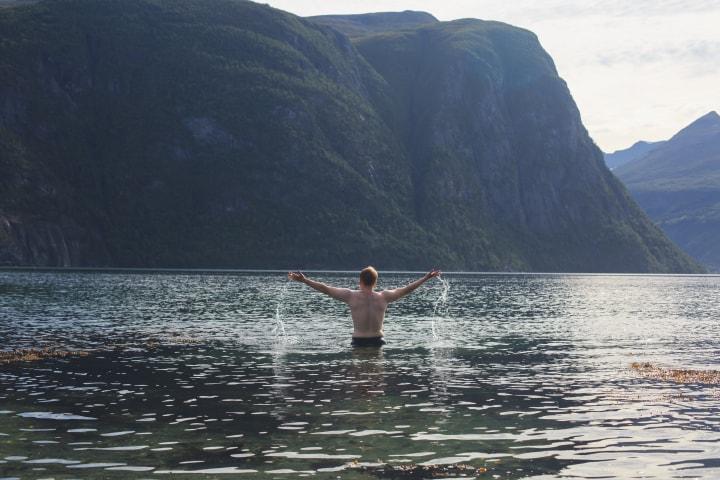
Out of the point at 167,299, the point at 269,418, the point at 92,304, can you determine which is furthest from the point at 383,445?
the point at 167,299

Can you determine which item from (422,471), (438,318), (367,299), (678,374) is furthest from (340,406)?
(438,318)

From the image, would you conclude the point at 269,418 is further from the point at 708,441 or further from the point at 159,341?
the point at 159,341

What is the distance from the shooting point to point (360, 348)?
3609 cm

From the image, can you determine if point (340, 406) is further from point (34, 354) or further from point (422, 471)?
point (34, 354)

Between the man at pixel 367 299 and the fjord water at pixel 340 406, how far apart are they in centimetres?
89

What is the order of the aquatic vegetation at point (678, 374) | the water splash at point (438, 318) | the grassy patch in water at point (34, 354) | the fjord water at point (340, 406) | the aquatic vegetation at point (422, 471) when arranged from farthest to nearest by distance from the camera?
the water splash at point (438, 318), the grassy patch in water at point (34, 354), the aquatic vegetation at point (678, 374), the fjord water at point (340, 406), the aquatic vegetation at point (422, 471)

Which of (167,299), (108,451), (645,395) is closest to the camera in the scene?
→ (108,451)

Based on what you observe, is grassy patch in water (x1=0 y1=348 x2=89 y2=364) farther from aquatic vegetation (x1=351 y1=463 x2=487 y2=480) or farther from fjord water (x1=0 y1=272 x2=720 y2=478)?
aquatic vegetation (x1=351 y1=463 x2=487 y2=480)

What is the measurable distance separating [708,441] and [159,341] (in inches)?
1138

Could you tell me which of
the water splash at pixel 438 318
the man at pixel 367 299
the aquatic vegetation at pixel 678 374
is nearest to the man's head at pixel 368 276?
the man at pixel 367 299

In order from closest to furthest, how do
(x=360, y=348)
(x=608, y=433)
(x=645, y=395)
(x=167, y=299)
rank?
(x=608, y=433)
(x=645, y=395)
(x=360, y=348)
(x=167, y=299)

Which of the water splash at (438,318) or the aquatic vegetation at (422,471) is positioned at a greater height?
the aquatic vegetation at (422,471)

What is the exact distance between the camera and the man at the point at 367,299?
30578 mm

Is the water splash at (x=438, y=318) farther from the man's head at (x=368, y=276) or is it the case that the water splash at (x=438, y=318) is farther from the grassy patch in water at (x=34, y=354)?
the grassy patch in water at (x=34, y=354)
